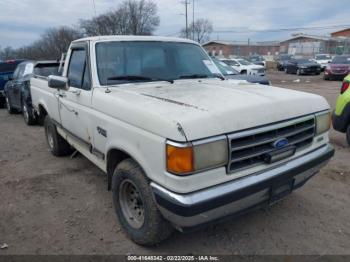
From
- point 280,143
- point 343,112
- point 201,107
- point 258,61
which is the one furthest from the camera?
point 258,61

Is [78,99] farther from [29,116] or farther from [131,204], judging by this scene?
[29,116]

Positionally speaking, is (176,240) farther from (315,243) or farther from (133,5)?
(133,5)

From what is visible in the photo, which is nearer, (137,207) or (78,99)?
(137,207)

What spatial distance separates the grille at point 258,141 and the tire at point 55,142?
380 cm

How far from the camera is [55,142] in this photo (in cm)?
556

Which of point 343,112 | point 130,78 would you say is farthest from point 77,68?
point 343,112

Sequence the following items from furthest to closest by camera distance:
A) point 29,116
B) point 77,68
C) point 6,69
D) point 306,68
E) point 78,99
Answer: point 306,68 < point 6,69 < point 29,116 < point 77,68 < point 78,99

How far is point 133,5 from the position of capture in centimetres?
5631

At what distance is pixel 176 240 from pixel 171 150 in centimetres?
126

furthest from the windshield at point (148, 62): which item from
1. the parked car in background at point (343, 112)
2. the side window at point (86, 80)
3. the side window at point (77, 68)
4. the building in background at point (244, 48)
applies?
the building in background at point (244, 48)

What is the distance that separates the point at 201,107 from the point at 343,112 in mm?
4015

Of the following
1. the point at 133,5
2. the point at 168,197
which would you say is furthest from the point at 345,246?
the point at 133,5

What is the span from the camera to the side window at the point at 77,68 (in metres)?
3.93

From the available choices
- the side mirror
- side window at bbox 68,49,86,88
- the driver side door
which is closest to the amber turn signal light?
the driver side door
